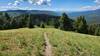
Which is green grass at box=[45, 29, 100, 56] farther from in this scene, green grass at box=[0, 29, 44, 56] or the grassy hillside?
green grass at box=[0, 29, 44, 56]

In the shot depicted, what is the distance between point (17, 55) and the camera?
1981cm

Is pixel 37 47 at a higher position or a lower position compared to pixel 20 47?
lower

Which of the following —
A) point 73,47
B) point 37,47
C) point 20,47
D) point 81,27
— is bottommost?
point 81,27

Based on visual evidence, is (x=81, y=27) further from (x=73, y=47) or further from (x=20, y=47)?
(x=20, y=47)

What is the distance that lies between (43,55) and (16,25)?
11151 centimetres

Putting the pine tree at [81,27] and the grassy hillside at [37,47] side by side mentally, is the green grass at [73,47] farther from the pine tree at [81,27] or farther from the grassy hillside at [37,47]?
the pine tree at [81,27]

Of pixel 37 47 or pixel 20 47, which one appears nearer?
pixel 20 47

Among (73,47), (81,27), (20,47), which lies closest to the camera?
(20,47)

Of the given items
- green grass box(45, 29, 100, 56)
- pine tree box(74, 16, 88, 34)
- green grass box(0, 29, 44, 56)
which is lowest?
pine tree box(74, 16, 88, 34)

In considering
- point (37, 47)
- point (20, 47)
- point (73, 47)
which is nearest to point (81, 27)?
point (73, 47)

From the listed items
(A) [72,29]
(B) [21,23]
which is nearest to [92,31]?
→ (A) [72,29]

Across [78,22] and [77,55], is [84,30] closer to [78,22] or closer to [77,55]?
[78,22]

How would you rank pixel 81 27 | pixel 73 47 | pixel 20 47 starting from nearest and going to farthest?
pixel 20 47, pixel 73 47, pixel 81 27

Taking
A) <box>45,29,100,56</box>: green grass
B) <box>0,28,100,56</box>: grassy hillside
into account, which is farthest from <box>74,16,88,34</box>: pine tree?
<box>0,28,100,56</box>: grassy hillside
